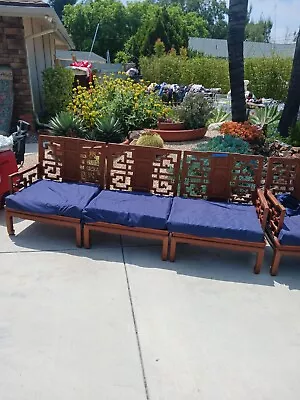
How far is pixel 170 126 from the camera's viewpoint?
7.55 m

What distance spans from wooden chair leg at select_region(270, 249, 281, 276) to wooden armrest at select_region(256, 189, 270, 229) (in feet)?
0.99

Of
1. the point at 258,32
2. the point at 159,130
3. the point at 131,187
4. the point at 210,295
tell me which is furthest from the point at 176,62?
the point at 258,32

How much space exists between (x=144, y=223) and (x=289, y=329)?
1592 millimetres

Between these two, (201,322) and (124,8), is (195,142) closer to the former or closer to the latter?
(201,322)

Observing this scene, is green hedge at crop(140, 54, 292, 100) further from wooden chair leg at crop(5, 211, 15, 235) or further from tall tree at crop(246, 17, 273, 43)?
tall tree at crop(246, 17, 273, 43)

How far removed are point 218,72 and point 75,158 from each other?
48.9 feet

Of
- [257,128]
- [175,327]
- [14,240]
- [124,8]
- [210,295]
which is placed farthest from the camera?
[124,8]

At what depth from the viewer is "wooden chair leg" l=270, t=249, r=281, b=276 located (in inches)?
133

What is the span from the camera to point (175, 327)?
273cm

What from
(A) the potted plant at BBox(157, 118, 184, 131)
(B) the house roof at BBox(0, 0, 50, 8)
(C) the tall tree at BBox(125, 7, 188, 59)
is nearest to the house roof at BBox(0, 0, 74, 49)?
(B) the house roof at BBox(0, 0, 50, 8)

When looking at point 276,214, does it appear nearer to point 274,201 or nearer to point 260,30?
point 274,201

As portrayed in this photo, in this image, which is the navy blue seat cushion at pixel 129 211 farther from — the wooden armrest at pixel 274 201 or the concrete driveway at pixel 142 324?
the wooden armrest at pixel 274 201

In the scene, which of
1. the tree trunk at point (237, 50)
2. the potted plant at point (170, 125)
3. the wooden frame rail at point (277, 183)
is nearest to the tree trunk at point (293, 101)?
the tree trunk at point (237, 50)

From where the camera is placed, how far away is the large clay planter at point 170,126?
754cm
